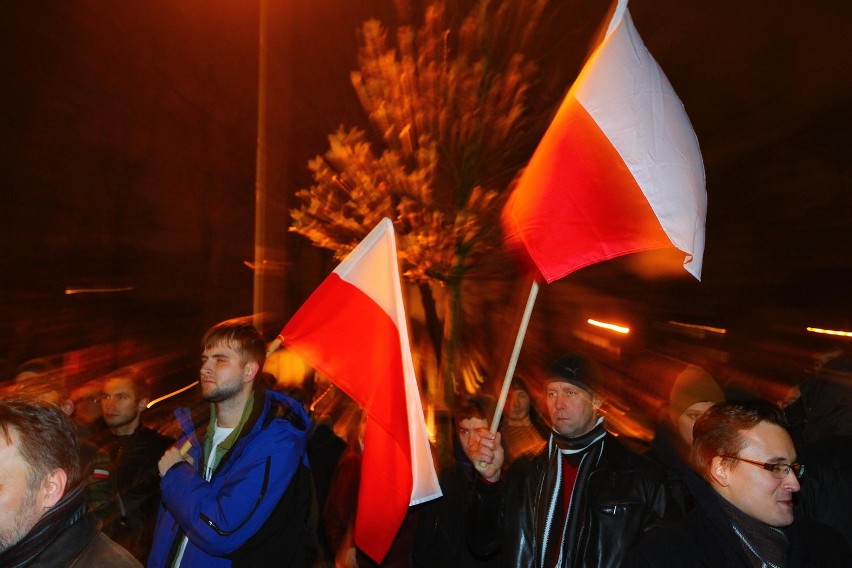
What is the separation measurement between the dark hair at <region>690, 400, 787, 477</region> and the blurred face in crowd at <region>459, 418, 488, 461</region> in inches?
59.6

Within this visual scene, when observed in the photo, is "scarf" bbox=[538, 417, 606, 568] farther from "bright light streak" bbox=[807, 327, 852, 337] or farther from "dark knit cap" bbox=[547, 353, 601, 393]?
"bright light streak" bbox=[807, 327, 852, 337]

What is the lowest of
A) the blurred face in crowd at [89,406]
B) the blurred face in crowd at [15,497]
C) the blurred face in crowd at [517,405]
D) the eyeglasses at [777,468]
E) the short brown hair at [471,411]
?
the blurred face in crowd at [89,406]

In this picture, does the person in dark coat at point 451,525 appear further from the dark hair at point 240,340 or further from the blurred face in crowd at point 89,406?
the blurred face in crowd at point 89,406

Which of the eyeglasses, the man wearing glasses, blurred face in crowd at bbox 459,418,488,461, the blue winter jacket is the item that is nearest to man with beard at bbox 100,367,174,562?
the blue winter jacket

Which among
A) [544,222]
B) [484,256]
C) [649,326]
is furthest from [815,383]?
[649,326]

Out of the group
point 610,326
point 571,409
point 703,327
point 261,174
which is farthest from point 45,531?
point 610,326

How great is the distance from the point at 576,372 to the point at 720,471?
120cm

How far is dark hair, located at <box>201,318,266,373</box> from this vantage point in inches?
149

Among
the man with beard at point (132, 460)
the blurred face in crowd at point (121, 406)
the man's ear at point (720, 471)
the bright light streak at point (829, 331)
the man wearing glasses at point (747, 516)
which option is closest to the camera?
the man wearing glasses at point (747, 516)

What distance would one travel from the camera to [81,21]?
13391 mm

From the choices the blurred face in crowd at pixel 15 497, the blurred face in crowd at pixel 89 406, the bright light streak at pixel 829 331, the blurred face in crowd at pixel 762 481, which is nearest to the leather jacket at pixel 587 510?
the blurred face in crowd at pixel 762 481

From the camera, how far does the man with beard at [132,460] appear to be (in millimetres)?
4473

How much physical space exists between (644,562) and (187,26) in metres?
15.4

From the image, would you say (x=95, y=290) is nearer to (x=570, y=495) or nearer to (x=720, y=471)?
(x=570, y=495)
